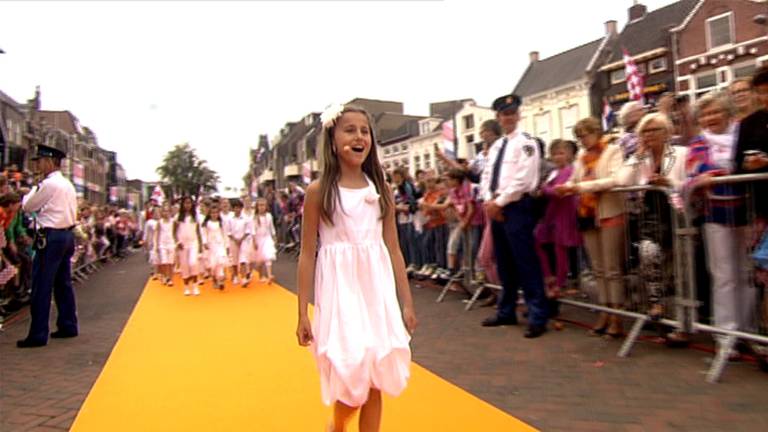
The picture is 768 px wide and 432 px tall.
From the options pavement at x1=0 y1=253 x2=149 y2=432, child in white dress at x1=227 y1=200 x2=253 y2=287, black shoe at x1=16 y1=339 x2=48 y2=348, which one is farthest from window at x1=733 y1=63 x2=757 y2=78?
child in white dress at x1=227 y1=200 x2=253 y2=287

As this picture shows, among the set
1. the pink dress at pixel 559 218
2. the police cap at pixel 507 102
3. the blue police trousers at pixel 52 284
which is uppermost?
the police cap at pixel 507 102

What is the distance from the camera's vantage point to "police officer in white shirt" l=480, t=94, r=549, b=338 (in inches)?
213

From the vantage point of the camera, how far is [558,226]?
5.78 meters

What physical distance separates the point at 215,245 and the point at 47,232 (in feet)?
18.3

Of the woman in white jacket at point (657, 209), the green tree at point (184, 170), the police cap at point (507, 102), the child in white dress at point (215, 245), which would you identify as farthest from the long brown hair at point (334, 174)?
the green tree at point (184, 170)

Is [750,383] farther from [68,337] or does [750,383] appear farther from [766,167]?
[68,337]

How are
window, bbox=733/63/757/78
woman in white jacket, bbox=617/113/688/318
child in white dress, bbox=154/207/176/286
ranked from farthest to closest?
child in white dress, bbox=154/207/176/286, woman in white jacket, bbox=617/113/688/318, window, bbox=733/63/757/78

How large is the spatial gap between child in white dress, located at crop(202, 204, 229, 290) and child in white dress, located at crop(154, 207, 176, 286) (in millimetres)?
941

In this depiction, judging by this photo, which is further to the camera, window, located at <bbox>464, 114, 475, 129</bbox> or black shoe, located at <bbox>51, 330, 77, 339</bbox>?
window, located at <bbox>464, 114, 475, 129</bbox>

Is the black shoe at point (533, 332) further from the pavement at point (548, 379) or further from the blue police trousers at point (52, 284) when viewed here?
the blue police trousers at point (52, 284)

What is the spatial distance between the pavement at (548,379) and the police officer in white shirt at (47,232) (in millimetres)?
329

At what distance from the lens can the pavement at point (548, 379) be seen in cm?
321

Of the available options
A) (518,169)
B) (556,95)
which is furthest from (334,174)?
(556,95)

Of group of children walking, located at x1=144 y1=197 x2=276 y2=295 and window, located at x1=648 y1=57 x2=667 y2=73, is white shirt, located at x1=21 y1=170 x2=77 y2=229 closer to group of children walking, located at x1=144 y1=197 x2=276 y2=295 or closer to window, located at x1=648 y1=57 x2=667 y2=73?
group of children walking, located at x1=144 y1=197 x2=276 y2=295
